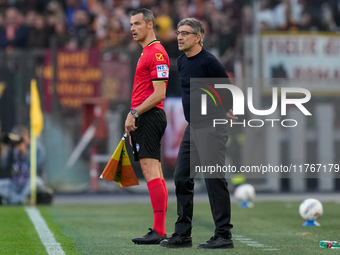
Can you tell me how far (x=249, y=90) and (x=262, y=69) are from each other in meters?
0.68

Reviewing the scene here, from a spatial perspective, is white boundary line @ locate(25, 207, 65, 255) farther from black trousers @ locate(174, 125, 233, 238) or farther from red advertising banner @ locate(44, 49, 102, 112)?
red advertising banner @ locate(44, 49, 102, 112)

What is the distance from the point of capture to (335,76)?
19750 mm

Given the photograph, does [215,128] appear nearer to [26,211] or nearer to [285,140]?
[26,211]

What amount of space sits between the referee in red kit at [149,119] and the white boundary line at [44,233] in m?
0.81

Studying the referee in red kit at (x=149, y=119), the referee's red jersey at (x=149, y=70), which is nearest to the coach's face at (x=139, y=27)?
the referee in red kit at (x=149, y=119)

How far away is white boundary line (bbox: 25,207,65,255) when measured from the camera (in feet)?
26.5

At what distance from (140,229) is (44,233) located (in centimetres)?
120

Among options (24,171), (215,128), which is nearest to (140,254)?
(215,128)

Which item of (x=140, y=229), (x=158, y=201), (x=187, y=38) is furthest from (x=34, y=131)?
(x=187, y=38)

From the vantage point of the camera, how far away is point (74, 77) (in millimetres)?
17906

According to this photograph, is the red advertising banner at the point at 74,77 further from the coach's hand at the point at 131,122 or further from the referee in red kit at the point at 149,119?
the coach's hand at the point at 131,122

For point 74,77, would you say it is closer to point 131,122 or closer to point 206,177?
point 131,122

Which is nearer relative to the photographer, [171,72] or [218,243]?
[218,243]

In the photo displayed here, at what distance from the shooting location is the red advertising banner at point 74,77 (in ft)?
58.6
